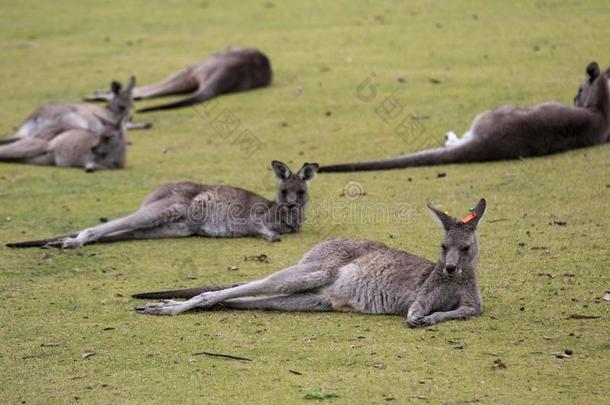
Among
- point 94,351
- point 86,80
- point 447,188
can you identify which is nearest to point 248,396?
point 94,351

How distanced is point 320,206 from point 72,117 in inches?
165

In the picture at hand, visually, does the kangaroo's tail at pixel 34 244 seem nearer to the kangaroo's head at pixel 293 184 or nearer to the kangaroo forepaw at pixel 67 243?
the kangaroo forepaw at pixel 67 243

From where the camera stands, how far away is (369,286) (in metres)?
6.38

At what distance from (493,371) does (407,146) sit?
6100 mm

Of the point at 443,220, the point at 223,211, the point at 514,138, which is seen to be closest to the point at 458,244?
the point at 443,220

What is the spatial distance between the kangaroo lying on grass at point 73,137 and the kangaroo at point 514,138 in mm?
2359

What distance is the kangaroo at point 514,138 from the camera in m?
10.4

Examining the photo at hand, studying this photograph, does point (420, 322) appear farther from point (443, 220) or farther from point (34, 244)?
point (34, 244)

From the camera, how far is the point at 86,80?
15.4 metres

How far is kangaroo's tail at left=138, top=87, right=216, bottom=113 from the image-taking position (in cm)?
1384

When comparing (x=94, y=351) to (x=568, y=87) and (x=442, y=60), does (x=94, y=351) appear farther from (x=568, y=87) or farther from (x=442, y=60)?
(x=442, y=60)

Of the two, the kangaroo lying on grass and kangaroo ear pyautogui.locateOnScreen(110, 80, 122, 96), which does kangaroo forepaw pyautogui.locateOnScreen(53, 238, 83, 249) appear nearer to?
the kangaroo lying on grass

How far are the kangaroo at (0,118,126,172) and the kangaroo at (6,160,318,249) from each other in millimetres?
2713

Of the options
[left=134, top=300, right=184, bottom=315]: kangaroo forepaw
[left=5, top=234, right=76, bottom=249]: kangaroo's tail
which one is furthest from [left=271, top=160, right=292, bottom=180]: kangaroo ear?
[left=134, top=300, right=184, bottom=315]: kangaroo forepaw
